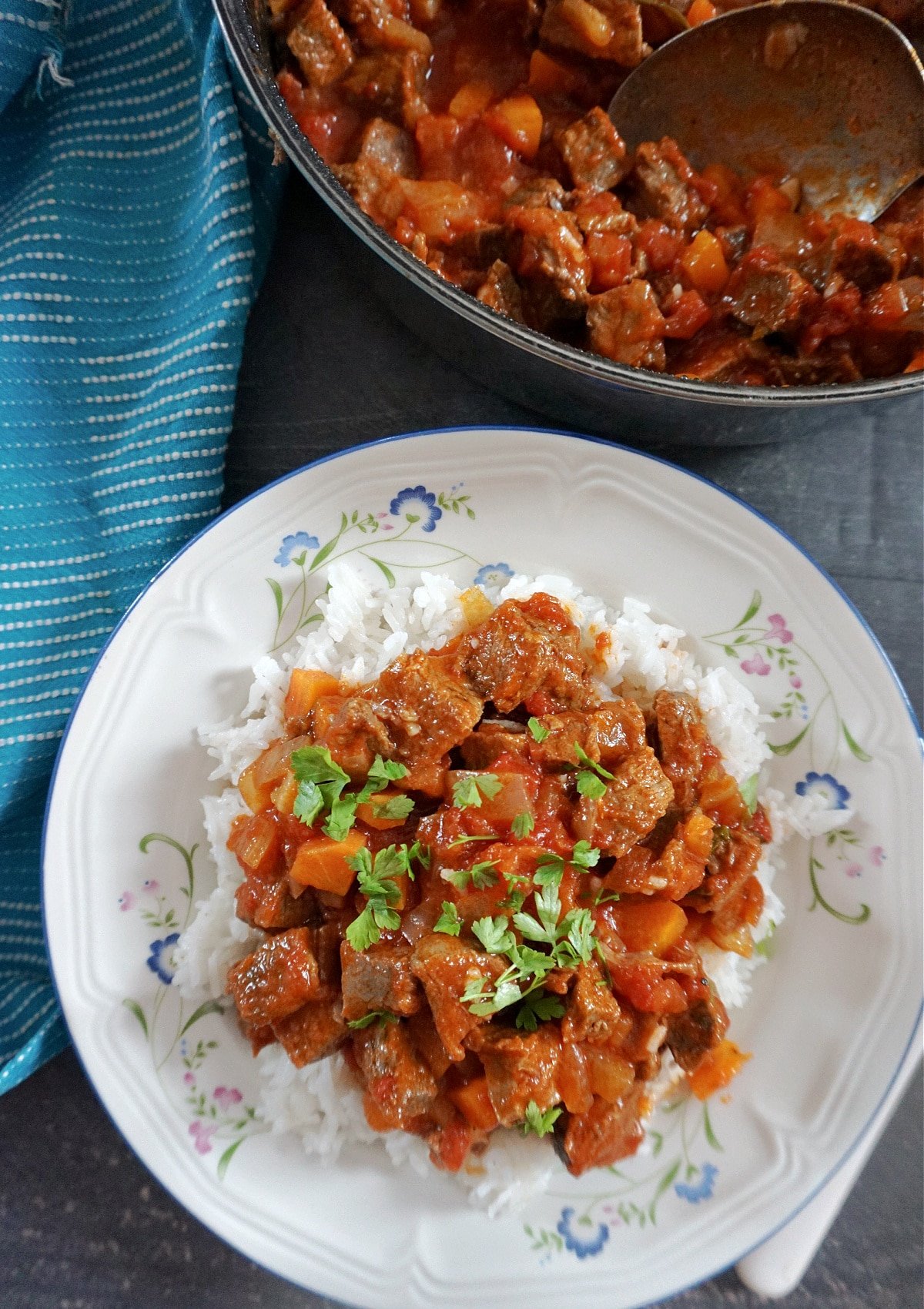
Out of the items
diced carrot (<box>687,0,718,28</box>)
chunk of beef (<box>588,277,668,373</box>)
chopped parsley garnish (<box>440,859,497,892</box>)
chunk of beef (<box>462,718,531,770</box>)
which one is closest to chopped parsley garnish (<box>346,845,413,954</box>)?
chopped parsley garnish (<box>440,859,497,892</box>)

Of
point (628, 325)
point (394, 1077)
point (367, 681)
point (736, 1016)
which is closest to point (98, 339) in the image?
point (367, 681)

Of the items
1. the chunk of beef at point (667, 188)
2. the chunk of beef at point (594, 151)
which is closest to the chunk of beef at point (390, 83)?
the chunk of beef at point (594, 151)

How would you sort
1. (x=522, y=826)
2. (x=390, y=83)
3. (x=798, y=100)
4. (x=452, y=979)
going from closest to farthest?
(x=452, y=979) < (x=522, y=826) < (x=390, y=83) < (x=798, y=100)

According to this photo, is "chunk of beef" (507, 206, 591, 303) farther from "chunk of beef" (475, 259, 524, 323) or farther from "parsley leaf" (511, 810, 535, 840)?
"parsley leaf" (511, 810, 535, 840)

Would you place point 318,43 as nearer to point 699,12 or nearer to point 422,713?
point 699,12

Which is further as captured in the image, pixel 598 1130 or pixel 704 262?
pixel 704 262

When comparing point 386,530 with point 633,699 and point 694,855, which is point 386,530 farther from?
point 694,855
